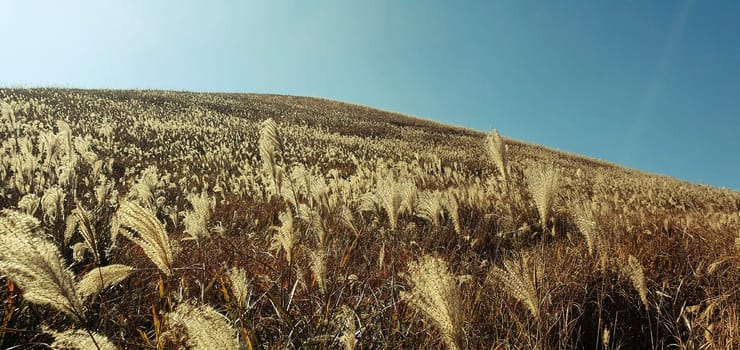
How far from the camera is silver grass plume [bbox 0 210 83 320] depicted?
3.38 feet

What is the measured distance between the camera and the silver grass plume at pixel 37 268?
3.38 feet

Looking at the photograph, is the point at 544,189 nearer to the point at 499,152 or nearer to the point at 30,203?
the point at 499,152

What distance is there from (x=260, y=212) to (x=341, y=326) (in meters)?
5.02

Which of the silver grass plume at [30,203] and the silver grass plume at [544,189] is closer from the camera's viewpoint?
the silver grass plume at [544,189]

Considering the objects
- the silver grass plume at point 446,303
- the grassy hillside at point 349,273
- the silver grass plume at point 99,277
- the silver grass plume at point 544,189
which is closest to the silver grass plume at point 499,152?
the grassy hillside at point 349,273

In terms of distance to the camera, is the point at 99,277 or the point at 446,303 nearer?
the point at 446,303

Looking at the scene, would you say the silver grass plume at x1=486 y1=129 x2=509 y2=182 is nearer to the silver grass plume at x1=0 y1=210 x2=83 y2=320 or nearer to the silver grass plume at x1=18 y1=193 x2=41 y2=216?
the silver grass plume at x1=0 y1=210 x2=83 y2=320

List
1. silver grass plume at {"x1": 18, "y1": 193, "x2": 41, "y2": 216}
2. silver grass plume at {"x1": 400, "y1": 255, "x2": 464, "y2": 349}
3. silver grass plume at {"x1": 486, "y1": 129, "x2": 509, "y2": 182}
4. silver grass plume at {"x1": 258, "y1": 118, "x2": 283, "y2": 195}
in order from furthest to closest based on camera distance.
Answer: silver grass plume at {"x1": 18, "y1": 193, "x2": 41, "y2": 216} < silver grass plume at {"x1": 486, "y1": 129, "x2": 509, "y2": 182} < silver grass plume at {"x1": 258, "y1": 118, "x2": 283, "y2": 195} < silver grass plume at {"x1": 400, "y1": 255, "x2": 464, "y2": 349}

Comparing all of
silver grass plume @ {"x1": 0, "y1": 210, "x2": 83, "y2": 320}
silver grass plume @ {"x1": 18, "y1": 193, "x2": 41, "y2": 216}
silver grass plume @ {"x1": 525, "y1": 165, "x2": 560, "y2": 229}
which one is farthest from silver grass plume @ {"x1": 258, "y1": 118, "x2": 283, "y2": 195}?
silver grass plume @ {"x1": 18, "y1": 193, "x2": 41, "y2": 216}

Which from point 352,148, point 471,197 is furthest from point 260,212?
point 352,148

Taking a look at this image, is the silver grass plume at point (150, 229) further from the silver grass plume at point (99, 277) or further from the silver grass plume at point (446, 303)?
the silver grass plume at point (446, 303)

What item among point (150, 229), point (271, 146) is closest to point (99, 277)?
point (150, 229)

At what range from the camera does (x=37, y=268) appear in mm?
1034

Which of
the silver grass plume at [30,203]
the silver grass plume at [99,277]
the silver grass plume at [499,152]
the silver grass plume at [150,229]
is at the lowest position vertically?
the silver grass plume at [30,203]
